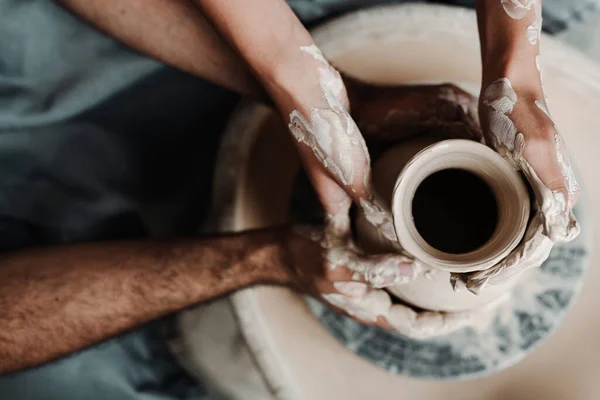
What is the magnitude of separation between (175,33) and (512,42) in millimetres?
601

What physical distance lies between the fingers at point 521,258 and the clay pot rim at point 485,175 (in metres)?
0.03

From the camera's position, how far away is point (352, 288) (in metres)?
0.94

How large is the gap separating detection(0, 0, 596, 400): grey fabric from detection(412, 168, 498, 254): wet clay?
0.65m

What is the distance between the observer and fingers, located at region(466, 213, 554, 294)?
681 millimetres

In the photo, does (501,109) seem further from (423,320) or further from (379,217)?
(423,320)

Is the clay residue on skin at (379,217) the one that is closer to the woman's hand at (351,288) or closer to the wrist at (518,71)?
the woman's hand at (351,288)

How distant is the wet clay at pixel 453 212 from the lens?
0.74 m

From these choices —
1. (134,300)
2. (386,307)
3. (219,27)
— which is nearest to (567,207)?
(386,307)

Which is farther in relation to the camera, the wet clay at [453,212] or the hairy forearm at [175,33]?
the hairy forearm at [175,33]

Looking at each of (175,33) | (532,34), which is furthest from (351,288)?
(175,33)

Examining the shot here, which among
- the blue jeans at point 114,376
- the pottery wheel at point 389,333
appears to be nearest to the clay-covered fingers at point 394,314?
the pottery wheel at point 389,333

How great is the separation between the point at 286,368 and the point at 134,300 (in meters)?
0.32

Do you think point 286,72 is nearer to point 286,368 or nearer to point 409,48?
point 409,48

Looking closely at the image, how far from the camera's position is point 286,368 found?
1125 millimetres
